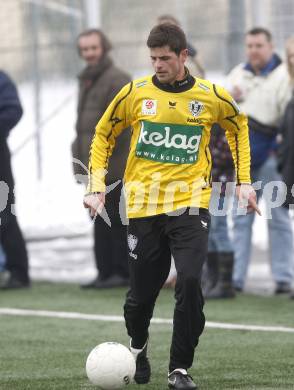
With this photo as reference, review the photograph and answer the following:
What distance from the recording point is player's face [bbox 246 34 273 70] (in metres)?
10.4

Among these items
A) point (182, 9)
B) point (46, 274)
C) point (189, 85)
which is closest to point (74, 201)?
point (182, 9)

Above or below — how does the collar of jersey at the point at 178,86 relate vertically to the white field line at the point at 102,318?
above

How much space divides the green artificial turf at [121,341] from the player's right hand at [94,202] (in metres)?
0.96

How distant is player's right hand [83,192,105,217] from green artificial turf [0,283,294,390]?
3.14ft

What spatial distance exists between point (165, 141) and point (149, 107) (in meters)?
0.21

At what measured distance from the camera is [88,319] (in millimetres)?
9328

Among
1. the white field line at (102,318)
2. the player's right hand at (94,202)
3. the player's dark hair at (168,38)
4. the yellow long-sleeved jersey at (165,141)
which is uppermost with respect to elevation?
the player's dark hair at (168,38)

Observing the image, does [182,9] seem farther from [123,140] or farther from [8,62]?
[123,140]

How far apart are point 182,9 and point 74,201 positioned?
2.96 meters

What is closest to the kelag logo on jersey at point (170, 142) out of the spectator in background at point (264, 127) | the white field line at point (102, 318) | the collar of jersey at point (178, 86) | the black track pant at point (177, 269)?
the collar of jersey at point (178, 86)

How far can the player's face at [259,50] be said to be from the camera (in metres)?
10.4

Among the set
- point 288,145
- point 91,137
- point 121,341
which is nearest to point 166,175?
point 121,341

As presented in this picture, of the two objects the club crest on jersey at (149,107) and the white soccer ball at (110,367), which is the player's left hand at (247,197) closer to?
the club crest on jersey at (149,107)

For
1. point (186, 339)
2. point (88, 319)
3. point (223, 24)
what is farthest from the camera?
point (223, 24)
